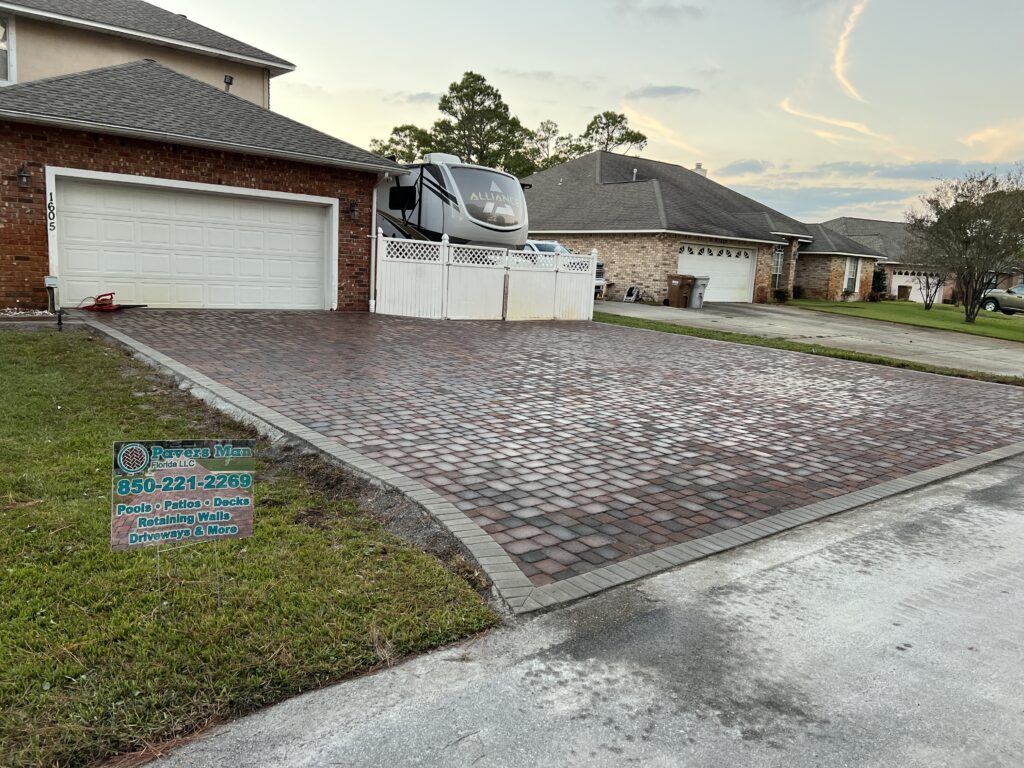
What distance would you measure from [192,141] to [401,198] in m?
5.71

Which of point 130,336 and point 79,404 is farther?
point 130,336

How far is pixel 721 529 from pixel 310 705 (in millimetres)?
2970

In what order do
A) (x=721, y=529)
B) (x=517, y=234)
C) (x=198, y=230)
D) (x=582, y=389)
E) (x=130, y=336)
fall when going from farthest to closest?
(x=517, y=234), (x=198, y=230), (x=130, y=336), (x=582, y=389), (x=721, y=529)

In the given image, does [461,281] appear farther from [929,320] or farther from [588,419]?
[929,320]

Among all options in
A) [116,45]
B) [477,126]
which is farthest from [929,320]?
[477,126]

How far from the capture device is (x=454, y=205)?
1708 cm

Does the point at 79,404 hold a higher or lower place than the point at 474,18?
lower

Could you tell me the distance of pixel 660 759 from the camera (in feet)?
8.30

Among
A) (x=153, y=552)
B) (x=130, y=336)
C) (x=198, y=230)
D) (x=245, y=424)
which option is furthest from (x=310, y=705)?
(x=198, y=230)

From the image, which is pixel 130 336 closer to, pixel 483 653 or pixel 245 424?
pixel 245 424

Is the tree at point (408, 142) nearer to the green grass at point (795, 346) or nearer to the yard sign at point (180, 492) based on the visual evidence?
the green grass at point (795, 346)

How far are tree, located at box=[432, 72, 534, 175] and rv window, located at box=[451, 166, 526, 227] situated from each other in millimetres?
34143

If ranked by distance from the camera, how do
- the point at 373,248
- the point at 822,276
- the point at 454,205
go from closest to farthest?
the point at 373,248, the point at 454,205, the point at 822,276

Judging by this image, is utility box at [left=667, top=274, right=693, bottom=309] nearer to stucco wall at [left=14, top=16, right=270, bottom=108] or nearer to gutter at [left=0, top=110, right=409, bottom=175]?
gutter at [left=0, top=110, right=409, bottom=175]
